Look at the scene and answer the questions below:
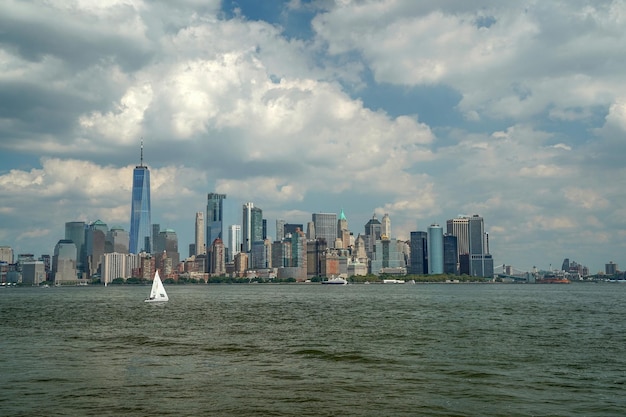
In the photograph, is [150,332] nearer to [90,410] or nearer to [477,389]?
[90,410]

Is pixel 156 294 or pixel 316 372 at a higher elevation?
pixel 316 372

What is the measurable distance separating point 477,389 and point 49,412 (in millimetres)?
25439

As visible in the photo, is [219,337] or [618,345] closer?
[618,345]

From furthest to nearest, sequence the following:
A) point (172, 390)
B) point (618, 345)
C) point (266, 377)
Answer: point (618, 345) → point (266, 377) → point (172, 390)

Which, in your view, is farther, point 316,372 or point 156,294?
point 156,294

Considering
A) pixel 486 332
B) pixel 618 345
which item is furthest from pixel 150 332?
pixel 618 345

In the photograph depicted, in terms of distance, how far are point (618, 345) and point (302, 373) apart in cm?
3557

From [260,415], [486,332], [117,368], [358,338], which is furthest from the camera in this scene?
[486,332]

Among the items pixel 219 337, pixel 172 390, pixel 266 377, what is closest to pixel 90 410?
pixel 172 390

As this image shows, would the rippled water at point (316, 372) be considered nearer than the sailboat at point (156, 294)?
Yes

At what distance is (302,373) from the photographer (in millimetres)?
43250

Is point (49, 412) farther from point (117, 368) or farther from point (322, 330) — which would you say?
point (322, 330)

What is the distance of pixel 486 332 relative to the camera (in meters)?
71.9

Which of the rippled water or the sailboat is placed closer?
the rippled water
